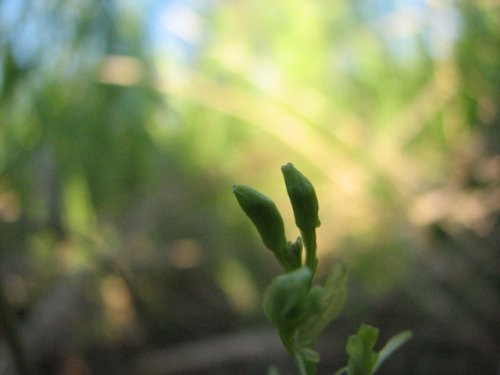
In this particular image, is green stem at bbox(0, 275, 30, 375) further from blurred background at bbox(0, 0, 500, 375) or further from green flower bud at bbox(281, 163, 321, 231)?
blurred background at bbox(0, 0, 500, 375)

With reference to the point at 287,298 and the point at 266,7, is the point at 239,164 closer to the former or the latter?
the point at 266,7

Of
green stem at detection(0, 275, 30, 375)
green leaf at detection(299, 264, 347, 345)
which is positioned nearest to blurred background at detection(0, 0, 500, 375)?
green stem at detection(0, 275, 30, 375)

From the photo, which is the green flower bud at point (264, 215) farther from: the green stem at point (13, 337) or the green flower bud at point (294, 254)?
the green stem at point (13, 337)

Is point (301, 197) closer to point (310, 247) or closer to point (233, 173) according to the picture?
point (310, 247)

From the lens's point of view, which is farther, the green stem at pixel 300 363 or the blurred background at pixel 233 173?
the blurred background at pixel 233 173

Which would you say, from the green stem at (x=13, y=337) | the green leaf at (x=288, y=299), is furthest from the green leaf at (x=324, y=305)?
the green stem at (x=13, y=337)

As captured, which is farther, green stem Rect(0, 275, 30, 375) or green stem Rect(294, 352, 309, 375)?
green stem Rect(0, 275, 30, 375)

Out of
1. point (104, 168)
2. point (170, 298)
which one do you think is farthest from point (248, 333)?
point (104, 168)
